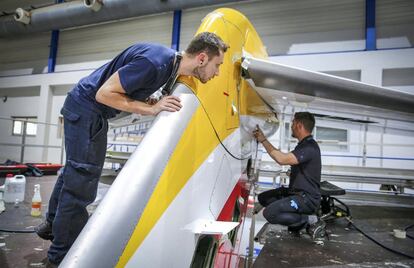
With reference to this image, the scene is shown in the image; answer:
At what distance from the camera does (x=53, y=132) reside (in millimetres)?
10484

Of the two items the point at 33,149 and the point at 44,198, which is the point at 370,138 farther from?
the point at 33,149

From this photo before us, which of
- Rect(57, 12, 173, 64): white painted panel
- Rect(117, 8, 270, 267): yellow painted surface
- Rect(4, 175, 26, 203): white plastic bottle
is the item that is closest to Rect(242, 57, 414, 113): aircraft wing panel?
Rect(117, 8, 270, 267): yellow painted surface

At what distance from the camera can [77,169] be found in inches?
61.1

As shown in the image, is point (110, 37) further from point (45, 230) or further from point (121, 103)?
point (121, 103)

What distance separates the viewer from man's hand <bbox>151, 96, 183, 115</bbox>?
1.15m

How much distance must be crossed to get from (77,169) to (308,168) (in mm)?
2434

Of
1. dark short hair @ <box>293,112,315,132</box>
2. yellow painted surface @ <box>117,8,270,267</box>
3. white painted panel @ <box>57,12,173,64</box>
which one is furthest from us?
white painted panel @ <box>57,12,173,64</box>

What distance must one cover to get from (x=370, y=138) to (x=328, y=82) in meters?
5.90

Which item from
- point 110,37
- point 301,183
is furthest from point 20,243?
point 110,37

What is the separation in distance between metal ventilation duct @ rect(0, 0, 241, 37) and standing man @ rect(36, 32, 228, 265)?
675cm

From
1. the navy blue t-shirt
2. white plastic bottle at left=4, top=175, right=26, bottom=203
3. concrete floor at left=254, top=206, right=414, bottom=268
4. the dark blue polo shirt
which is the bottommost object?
concrete floor at left=254, top=206, right=414, bottom=268

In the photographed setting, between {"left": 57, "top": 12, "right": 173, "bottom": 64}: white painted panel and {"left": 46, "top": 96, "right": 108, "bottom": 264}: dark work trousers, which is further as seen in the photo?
{"left": 57, "top": 12, "right": 173, "bottom": 64}: white painted panel

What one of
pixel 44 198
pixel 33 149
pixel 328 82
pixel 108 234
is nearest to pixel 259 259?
pixel 328 82

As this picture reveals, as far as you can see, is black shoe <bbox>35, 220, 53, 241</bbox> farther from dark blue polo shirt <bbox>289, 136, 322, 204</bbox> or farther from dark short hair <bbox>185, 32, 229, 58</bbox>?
dark blue polo shirt <bbox>289, 136, 322, 204</bbox>
